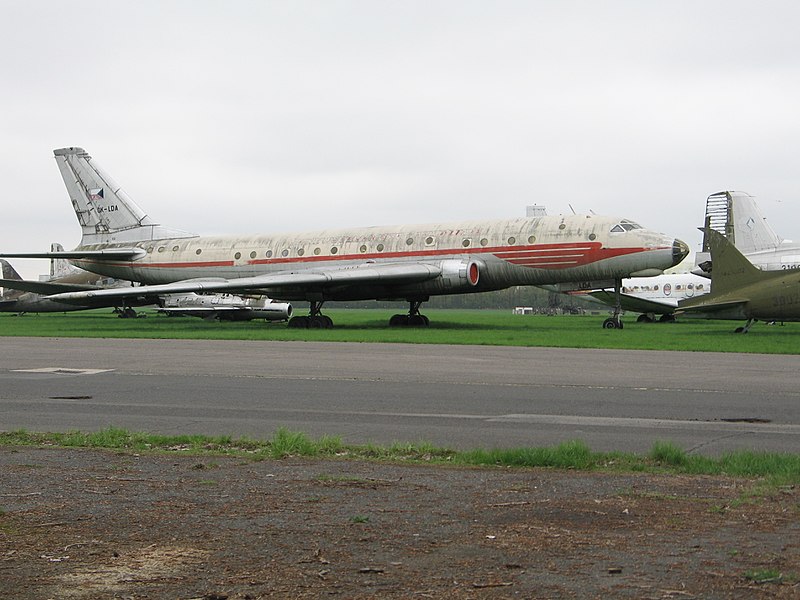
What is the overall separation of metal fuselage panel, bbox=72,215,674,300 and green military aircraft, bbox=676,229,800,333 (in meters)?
1.89

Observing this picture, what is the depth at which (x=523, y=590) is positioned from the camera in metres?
4.36

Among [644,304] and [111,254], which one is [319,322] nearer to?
[111,254]

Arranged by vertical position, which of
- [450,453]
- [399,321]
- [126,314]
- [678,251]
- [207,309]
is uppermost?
[678,251]

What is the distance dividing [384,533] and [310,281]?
3115cm

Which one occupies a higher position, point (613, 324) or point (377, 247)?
point (377, 247)

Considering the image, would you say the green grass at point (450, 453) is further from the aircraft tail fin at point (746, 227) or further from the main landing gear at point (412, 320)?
the aircraft tail fin at point (746, 227)

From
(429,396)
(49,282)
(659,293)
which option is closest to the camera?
(429,396)

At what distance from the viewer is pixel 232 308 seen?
155ft

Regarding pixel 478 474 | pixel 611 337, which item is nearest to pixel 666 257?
pixel 611 337

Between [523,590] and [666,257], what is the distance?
30.7 meters

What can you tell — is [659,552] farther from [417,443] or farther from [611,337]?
[611,337]

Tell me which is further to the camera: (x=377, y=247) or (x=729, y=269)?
(x=377, y=247)

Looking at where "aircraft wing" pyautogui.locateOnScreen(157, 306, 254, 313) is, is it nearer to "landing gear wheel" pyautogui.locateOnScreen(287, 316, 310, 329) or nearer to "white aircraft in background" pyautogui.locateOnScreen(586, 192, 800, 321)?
"landing gear wheel" pyautogui.locateOnScreen(287, 316, 310, 329)

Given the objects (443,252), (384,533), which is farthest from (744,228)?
(384,533)
